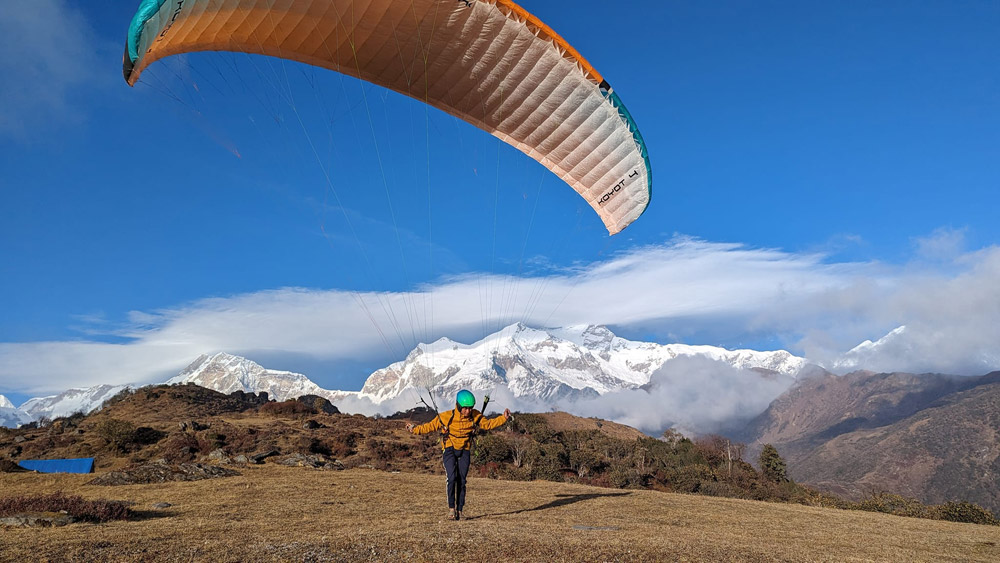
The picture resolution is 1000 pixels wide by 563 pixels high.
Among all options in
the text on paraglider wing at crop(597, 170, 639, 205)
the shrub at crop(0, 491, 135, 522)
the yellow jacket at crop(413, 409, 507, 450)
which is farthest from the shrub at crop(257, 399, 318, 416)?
the yellow jacket at crop(413, 409, 507, 450)

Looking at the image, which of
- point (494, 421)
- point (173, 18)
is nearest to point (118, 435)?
point (173, 18)

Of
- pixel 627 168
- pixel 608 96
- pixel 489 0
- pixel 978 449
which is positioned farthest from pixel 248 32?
pixel 978 449

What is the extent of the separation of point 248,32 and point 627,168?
9.29 metres

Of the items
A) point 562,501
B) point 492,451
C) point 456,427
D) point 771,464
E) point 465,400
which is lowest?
point 771,464

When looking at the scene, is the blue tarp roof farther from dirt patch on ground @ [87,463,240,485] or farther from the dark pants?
the dark pants

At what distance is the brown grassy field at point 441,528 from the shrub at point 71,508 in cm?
47

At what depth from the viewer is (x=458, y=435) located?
36.1ft

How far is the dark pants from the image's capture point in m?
10.9

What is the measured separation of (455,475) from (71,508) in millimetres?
6241

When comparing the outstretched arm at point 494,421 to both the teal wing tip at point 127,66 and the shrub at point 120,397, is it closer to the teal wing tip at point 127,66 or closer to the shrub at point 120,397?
the teal wing tip at point 127,66

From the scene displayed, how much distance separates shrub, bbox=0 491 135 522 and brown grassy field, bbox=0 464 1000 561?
472mm

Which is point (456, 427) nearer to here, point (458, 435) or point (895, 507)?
point (458, 435)

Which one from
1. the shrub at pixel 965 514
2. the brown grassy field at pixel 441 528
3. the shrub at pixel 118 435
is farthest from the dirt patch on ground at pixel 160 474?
the shrub at pixel 965 514

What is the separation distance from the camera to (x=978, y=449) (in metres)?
131
